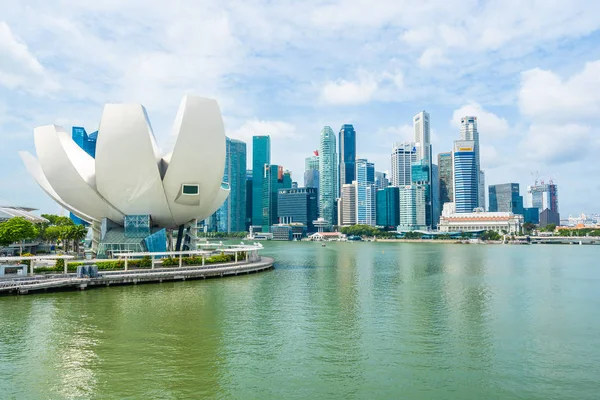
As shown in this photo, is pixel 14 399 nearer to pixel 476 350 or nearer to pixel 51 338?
pixel 51 338

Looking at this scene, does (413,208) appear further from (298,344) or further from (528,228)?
(298,344)

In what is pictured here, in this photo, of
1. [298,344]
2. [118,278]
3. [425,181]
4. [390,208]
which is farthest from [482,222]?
[298,344]

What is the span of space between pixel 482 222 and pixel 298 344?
157m

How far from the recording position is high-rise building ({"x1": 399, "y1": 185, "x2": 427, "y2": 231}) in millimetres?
183000

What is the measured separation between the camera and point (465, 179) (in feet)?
605

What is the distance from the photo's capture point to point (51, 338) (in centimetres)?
1773

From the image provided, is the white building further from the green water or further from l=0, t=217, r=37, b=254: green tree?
l=0, t=217, r=37, b=254: green tree

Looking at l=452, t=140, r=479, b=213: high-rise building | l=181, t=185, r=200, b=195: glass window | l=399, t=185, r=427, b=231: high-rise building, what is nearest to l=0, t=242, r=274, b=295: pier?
l=181, t=185, r=200, b=195: glass window

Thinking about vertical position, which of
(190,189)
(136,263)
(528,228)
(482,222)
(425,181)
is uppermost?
(425,181)

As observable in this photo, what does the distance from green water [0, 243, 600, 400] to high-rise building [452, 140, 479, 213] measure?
161 m

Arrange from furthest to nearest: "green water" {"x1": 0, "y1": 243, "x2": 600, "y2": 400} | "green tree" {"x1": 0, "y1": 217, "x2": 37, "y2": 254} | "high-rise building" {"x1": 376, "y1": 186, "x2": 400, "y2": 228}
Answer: "high-rise building" {"x1": 376, "y1": 186, "x2": 400, "y2": 228} < "green tree" {"x1": 0, "y1": 217, "x2": 37, "y2": 254} < "green water" {"x1": 0, "y1": 243, "x2": 600, "y2": 400}

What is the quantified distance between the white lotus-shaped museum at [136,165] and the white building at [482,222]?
137 meters

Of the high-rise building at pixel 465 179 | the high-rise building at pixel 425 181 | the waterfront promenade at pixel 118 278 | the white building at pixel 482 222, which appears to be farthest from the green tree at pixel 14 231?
the high-rise building at pixel 465 179

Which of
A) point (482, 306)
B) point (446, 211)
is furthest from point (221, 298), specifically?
point (446, 211)
